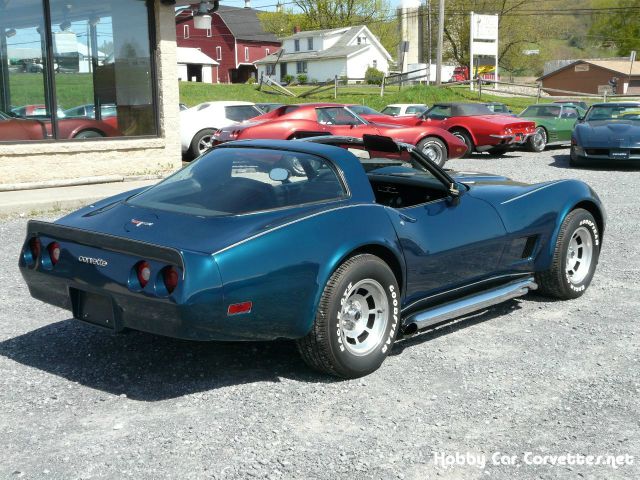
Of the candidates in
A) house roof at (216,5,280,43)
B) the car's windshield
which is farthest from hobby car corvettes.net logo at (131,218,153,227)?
house roof at (216,5,280,43)

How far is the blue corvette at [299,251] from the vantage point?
3.89 metres

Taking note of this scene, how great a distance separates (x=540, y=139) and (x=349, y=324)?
53.1 feet

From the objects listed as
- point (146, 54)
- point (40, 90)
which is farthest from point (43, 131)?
point (146, 54)

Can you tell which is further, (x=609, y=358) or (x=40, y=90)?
(x=40, y=90)

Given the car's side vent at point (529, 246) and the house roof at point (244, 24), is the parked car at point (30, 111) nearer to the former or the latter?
the car's side vent at point (529, 246)

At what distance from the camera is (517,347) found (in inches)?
197

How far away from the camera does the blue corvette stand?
153 inches

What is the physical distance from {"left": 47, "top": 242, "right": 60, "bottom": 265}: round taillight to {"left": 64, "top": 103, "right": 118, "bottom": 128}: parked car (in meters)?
8.64

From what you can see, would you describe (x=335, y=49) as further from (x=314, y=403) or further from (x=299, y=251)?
(x=314, y=403)

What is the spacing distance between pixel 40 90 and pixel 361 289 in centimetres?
924

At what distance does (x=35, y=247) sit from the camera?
4508mm

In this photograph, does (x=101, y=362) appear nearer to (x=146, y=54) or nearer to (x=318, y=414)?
(x=318, y=414)

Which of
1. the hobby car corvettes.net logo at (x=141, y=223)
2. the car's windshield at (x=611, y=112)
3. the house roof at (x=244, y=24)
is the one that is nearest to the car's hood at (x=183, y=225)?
the hobby car corvettes.net logo at (x=141, y=223)

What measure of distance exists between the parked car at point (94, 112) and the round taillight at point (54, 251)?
28.3ft
